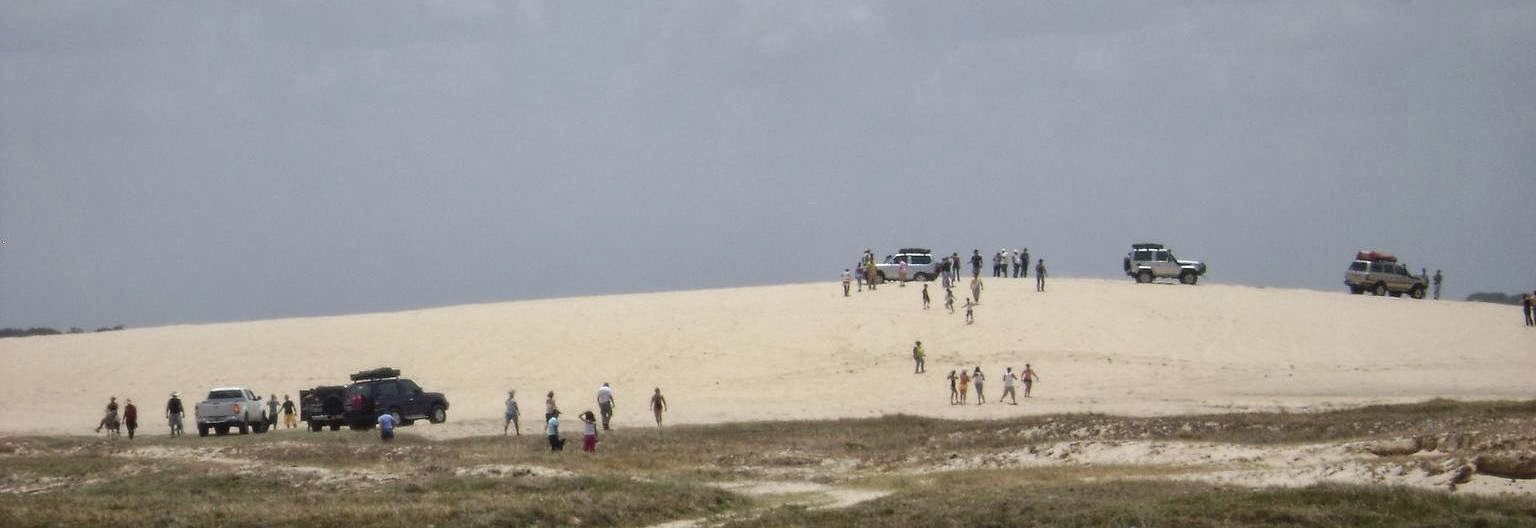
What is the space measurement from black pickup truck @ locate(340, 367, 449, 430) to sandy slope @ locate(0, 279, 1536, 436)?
4.86 ft

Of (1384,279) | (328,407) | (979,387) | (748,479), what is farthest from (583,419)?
(1384,279)

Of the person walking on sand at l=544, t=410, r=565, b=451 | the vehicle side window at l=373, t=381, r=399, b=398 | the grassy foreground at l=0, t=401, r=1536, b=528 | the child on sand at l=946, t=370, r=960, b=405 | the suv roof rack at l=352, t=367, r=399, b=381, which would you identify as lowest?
the grassy foreground at l=0, t=401, r=1536, b=528

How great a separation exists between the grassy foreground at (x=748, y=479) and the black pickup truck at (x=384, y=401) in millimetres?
1201

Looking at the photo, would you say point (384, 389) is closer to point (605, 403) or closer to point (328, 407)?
point (328, 407)

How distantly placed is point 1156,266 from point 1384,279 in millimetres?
10482

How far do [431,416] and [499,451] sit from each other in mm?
10786

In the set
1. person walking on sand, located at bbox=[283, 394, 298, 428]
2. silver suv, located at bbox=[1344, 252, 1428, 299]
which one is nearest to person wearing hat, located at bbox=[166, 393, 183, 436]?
person walking on sand, located at bbox=[283, 394, 298, 428]

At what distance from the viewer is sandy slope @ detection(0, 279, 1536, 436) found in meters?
49.0

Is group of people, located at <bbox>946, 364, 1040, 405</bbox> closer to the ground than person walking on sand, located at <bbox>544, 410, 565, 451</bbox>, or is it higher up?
higher up

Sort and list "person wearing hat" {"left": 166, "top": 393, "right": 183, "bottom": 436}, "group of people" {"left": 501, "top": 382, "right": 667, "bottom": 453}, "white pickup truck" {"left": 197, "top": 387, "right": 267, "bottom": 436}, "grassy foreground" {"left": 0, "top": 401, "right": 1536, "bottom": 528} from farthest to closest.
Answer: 1. "white pickup truck" {"left": 197, "top": 387, "right": 267, "bottom": 436}
2. "person wearing hat" {"left": 166, "top": 393, "right": 183, "bottom": 436}
3. "group of people" {"left": 501, "top": 382, "right": 667, "bottom": 453}
4. "grassy foreground" {"left": 0, "top": 401, "right": 1536, "bottom": 528}

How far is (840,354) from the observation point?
5856 cm

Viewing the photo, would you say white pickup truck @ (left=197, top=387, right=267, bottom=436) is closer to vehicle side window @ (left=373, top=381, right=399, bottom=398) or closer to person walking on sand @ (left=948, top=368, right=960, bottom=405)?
vehicle side window @ (left=373, top=381, right=399, bottom=398)

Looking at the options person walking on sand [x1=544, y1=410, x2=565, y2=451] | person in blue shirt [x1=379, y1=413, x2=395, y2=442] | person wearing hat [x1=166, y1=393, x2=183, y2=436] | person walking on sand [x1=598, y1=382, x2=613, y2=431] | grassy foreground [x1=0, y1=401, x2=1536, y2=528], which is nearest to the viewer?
grassy foreground [x1=0, y1=401, x2=1536, y2=528]

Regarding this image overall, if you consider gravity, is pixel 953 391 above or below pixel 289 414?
below
